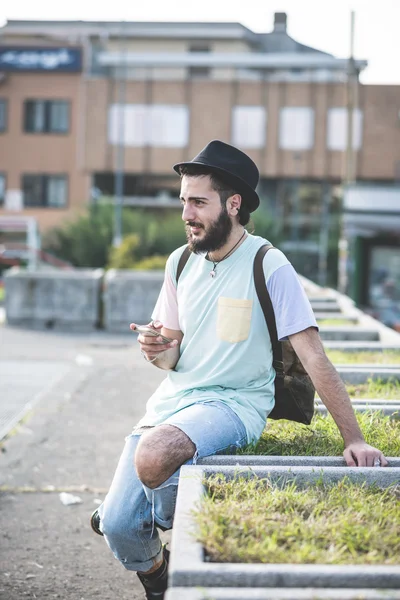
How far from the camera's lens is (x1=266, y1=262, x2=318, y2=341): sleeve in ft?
12.9

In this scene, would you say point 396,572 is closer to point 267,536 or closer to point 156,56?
point 267,536

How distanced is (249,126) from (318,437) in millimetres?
47667

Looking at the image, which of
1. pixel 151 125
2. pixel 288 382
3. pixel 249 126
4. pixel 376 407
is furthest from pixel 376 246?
pixel 288 382

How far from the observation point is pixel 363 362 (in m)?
6.76

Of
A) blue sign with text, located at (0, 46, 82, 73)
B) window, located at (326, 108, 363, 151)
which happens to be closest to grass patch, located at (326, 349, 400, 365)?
window, located at (326, 108, 363, 151)

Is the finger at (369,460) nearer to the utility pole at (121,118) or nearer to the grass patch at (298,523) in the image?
the grass patch at (298,523)

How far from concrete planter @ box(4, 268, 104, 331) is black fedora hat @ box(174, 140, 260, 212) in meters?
13.4

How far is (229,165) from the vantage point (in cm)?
409

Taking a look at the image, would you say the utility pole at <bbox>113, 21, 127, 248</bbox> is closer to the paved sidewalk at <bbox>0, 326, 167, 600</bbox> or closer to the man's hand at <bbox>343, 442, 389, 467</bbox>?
the paved sidewalk at <bbox>0, 326, 167, 600</bbox>

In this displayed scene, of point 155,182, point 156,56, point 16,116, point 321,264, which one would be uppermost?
point 156,56

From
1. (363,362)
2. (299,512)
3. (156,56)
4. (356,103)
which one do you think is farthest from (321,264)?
(299,512)

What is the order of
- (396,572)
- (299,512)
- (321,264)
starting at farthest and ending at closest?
1. (321,264)
2. (299,512)
3. (396,572)

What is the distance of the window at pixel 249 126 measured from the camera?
167 feet

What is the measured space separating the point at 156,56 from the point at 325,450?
49763 mm
